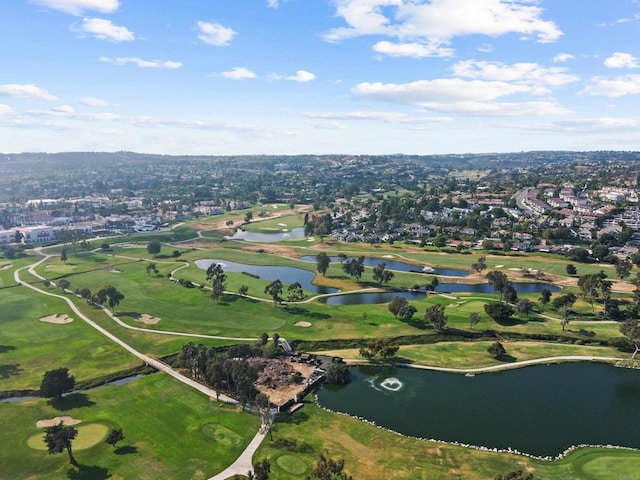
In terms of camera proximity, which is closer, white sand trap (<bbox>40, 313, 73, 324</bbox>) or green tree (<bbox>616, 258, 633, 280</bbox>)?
white sand trap (<bbox>40, 313, 73, 324</bbox>)

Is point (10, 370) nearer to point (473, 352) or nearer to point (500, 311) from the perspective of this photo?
point (473, 352)

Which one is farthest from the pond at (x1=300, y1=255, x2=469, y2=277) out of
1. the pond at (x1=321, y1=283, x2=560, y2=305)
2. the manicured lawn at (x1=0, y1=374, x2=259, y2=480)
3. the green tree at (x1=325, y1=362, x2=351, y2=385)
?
the manicured lawn at (x1=0, y1=374, x2=259, y2=480)

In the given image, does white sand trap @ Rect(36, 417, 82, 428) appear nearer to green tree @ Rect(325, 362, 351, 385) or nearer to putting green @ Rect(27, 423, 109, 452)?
putting green @ Rect(27, 423, 109, 452)

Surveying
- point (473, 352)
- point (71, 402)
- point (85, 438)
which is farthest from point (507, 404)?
point (71, 402)

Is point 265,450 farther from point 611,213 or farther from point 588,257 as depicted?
point 611,213

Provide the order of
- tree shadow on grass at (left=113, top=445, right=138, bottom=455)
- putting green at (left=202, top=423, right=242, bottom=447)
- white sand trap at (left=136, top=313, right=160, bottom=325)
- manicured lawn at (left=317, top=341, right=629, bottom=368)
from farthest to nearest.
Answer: white sand trap at (left=136, top=313, right=160, bottom=325), manicured lawn at (left=317, top=341, right=629, bottom=368), putting green at (left=202, top=423, right=242, bottom=447), tree shadow on grass at (left=113, top=445, right=138, bottom=455)

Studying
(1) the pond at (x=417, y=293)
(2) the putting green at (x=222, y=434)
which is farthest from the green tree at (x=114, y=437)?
(1) the pond at (x=417, y=293)

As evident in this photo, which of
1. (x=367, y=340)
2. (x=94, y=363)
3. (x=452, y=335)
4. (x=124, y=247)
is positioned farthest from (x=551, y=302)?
(x=124, y=247)
